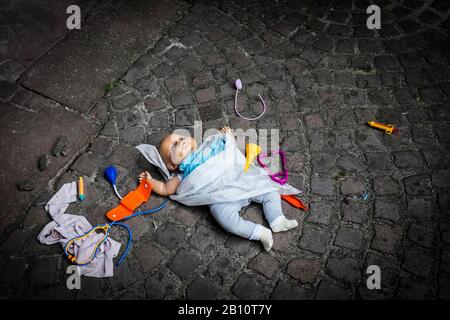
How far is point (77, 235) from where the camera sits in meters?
3.26

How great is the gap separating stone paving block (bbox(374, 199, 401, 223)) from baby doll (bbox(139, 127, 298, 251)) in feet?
2.48

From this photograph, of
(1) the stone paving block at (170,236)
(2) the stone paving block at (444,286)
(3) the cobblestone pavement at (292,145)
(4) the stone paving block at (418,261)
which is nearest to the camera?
(2) the stone paving block at (444,286)

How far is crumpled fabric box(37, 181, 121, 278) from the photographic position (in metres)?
3.12

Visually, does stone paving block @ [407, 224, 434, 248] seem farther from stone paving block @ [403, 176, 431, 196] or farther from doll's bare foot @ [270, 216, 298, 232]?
doll's bare foot @ [270, 216, 298, 232]

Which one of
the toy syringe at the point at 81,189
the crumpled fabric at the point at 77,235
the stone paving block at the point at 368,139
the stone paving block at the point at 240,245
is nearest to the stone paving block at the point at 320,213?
the stone paving block at the point at 240,245

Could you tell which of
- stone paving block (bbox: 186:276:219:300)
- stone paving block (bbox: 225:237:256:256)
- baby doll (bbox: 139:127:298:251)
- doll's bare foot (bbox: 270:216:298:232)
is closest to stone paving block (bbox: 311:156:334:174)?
baby doll (bbox: 139:127:298:251)

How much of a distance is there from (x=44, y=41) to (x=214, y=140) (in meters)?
2.76

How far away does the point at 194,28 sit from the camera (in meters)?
4.76

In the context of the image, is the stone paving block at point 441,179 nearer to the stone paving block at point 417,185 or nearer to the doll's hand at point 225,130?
the stone paving block at point 417,185

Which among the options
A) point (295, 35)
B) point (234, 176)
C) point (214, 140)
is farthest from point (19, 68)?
point (295, 35)

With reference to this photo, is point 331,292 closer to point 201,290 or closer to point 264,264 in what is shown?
point 264,264

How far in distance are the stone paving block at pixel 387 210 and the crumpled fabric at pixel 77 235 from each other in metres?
2.28

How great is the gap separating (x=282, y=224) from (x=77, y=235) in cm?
178

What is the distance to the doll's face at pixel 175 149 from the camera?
11.0ft
